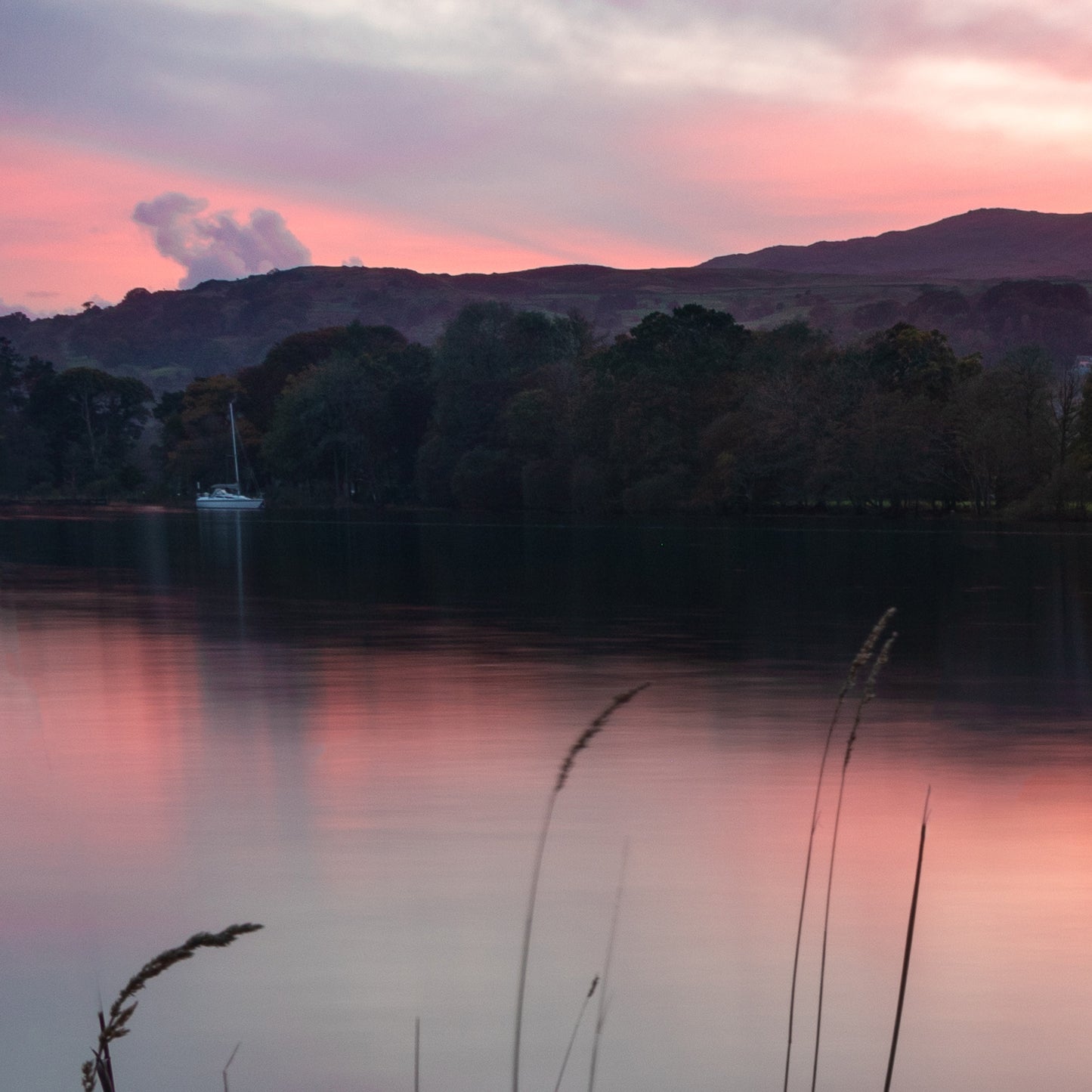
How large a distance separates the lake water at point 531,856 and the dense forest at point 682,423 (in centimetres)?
6848

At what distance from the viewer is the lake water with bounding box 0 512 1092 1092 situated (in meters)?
7.34

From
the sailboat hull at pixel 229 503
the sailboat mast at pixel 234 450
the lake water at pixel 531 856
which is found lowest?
the sailboat hull at pixel 229 503

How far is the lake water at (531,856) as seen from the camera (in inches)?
289

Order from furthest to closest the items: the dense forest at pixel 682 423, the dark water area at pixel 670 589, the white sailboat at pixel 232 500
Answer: the white sailboat at pixel 232 500 < the dense forest at pixel 682 423 < the dark water area at pixel 670 589

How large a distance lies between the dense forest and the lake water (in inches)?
2696

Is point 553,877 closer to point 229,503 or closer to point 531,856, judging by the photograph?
point 531,856

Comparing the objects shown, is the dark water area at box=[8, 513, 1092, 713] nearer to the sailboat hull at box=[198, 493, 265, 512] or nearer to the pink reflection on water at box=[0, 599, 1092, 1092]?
the pink reflection on water at box=[0, 599, 1092, 1092]

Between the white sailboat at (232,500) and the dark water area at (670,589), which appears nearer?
the dark water area at (670,589)

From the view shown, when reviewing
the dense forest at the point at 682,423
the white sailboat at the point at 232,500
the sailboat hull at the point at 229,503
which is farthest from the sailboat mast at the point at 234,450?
the sailboat hull at the point at 229,503

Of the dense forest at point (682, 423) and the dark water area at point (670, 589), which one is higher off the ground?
the dense forest at point (682, 423)

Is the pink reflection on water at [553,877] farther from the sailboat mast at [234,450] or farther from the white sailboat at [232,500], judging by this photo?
the sailboat mast at [234,450]

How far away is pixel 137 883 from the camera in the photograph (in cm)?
1023

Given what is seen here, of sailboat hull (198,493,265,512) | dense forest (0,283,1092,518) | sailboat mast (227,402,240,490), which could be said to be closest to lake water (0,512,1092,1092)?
dense forest (0,283,1092,518)

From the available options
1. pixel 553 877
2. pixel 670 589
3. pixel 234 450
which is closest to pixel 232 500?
pixel 234 450
